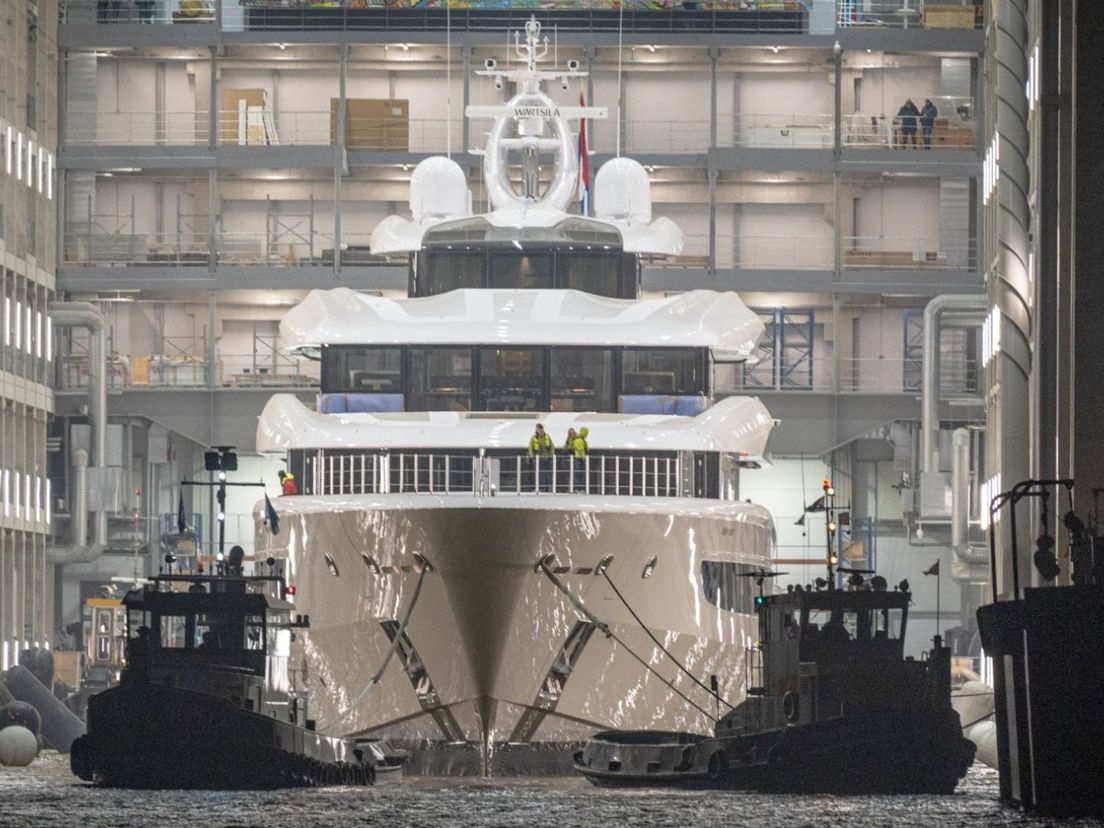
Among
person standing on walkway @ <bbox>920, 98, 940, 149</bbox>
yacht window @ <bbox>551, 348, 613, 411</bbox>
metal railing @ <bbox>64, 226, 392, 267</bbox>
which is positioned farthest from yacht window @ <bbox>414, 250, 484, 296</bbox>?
person standing on walkway @ <bbox>920, 98, 940, 149</bbox>

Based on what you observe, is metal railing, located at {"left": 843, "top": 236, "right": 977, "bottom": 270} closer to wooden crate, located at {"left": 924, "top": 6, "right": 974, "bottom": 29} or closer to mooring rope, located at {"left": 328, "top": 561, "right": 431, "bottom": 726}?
wooden crate, located at {"left": 924, "top": 6, "right": 974, "bottom": 29}

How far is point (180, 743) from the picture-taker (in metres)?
39.8

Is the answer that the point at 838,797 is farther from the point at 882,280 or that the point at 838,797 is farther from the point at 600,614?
the point at 882,280

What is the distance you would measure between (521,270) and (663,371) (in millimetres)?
4675

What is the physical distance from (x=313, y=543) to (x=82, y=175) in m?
36.6

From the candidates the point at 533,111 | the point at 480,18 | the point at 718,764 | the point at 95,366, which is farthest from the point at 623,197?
the point at 480,18

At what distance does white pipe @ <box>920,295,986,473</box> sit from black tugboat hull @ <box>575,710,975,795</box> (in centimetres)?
2893

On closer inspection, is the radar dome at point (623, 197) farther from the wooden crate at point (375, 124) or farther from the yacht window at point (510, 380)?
the wooden crate at point (375, 124)

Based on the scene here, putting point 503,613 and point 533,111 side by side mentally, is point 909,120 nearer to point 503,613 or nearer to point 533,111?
point 533,111

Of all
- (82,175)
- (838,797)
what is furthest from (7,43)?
(838,797)

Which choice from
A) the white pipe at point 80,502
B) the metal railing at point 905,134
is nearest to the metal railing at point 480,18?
the metal railing at point 905,134

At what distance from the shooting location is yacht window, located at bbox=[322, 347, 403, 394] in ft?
163

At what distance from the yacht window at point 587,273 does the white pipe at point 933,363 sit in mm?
18533

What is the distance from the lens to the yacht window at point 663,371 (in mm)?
49875
